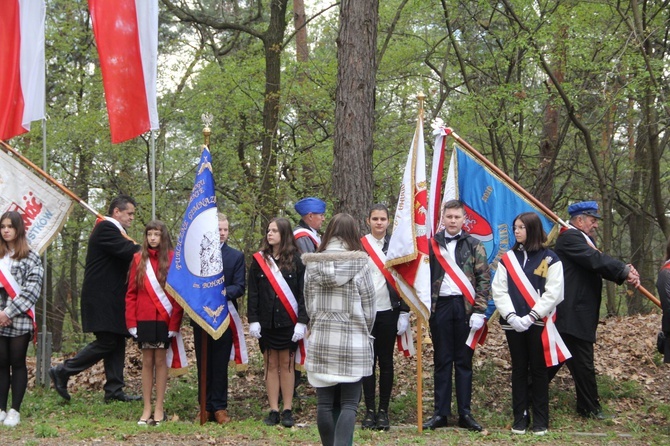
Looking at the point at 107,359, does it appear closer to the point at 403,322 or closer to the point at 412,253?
the point at 403,322

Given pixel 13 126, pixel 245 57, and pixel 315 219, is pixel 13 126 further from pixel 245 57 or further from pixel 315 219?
pixel 245 57

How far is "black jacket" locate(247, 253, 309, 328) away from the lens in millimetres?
7824

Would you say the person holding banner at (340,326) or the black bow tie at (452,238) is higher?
the black bow tie at (452,238)

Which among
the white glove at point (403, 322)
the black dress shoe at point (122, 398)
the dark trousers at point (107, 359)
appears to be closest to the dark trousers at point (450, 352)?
the white glove at point (403, 322)

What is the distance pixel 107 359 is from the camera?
9.14m

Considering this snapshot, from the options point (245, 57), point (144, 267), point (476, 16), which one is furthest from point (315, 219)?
point (245, 57)

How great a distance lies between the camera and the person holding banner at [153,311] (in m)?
7.92

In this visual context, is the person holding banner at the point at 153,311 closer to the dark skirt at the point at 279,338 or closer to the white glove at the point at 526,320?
the dark skirt at the point at 279,338

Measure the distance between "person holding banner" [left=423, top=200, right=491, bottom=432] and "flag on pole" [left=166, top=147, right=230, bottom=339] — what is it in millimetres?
2067

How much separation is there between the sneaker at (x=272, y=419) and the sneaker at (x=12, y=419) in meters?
2.42

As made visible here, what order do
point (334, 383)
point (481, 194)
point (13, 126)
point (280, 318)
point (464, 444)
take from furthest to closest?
point (13, 126) → point (481, 194) → point (280, 318) → point (464, 444) → point (334, 383)

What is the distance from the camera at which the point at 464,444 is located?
278 inches

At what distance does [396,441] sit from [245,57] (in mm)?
12997

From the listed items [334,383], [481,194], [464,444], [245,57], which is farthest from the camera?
[245,57]
